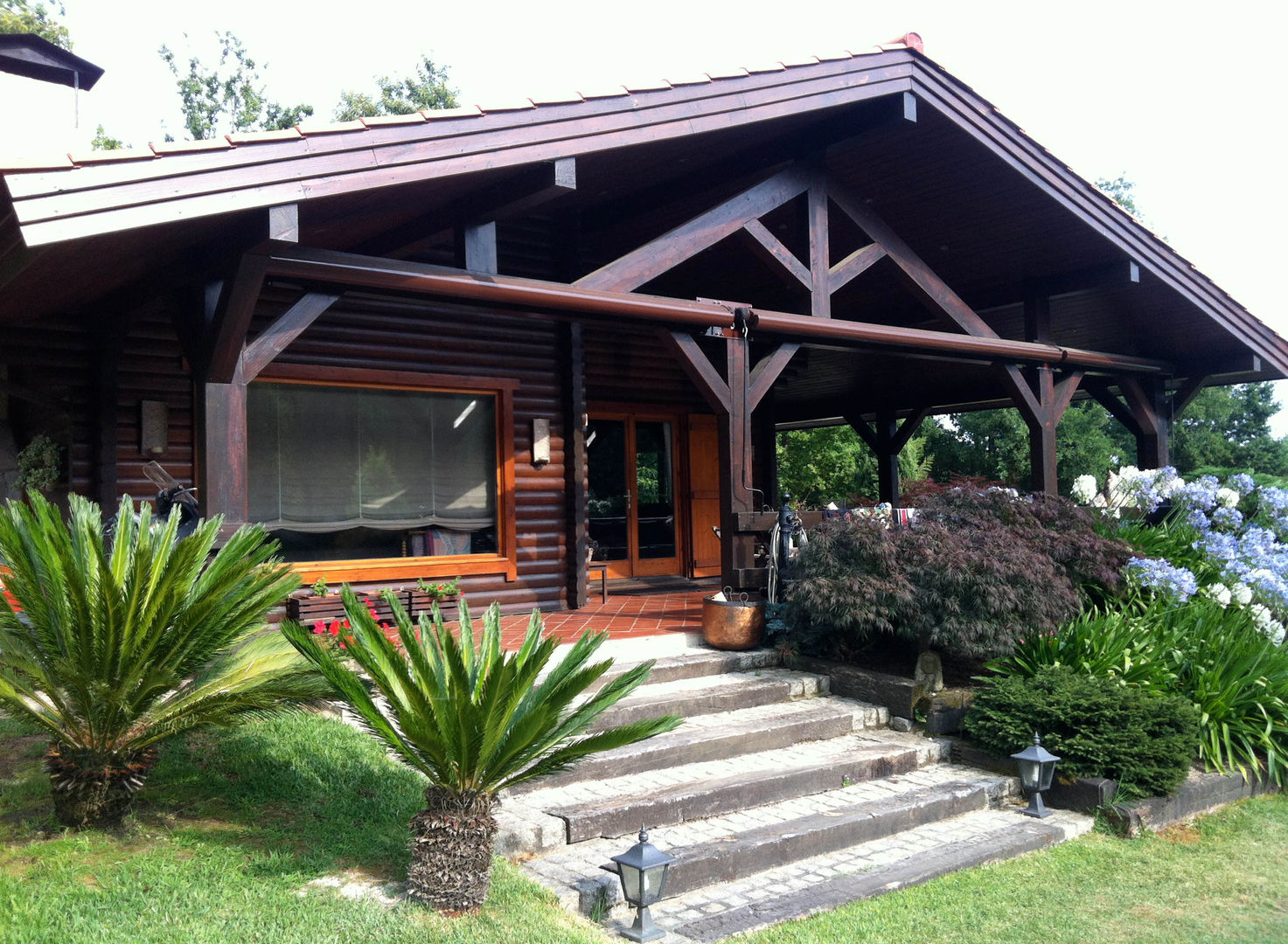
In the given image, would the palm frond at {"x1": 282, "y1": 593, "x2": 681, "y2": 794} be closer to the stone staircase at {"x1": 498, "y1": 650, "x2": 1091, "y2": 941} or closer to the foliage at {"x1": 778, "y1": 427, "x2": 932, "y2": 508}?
the stone staircase at {"x1": 498, "y1": 650, "x2": 1091, "y2": 941}

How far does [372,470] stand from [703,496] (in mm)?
4477

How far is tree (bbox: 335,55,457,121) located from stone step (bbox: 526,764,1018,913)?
27345 mm

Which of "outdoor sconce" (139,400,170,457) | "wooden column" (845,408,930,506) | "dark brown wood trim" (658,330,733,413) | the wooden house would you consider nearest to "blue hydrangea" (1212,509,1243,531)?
the wooden house

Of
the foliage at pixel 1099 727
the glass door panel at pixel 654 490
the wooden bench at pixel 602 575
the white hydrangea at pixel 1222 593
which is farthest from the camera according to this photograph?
the glass door panel at pixel 654 490

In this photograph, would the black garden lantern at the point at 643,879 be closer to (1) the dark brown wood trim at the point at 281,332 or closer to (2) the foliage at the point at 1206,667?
(1) the dark brown wood trim at the point at 281,332

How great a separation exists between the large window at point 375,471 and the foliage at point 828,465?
1463cm

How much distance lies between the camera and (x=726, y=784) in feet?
16.7

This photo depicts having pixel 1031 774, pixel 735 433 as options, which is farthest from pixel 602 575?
pixel 1031 774

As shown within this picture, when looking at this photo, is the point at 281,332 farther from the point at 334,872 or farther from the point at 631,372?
the point at 631,372

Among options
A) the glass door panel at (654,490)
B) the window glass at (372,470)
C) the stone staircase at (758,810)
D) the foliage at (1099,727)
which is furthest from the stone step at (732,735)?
the glass door panel at (654,490)

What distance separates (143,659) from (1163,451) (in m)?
10.5

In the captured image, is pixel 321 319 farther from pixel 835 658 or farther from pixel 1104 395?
pixel 1104 395

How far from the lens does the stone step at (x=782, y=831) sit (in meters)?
4.22

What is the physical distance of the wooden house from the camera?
5.32m
